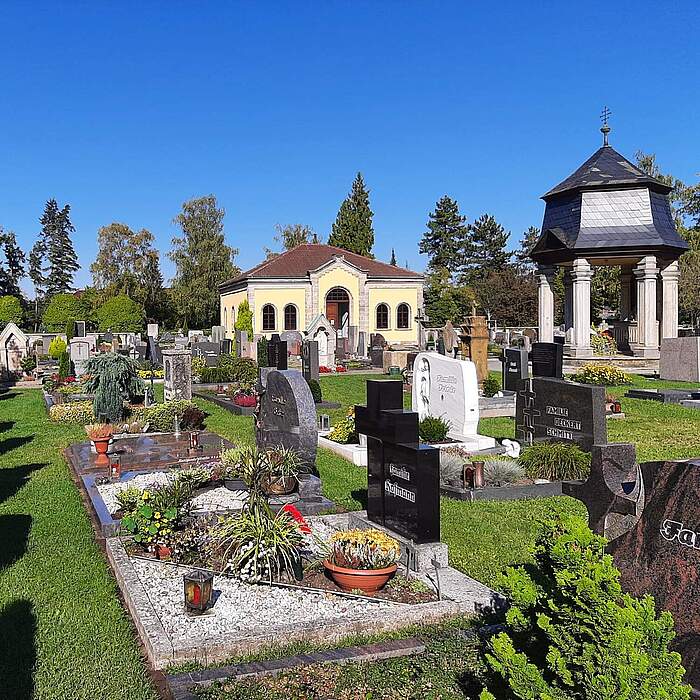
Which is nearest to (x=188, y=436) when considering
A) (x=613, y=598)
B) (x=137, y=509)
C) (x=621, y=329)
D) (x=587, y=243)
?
(x=137, y=509)

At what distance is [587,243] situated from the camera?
28.7m

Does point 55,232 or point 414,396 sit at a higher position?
point 55,232

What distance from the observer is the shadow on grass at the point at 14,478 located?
34.6 feet

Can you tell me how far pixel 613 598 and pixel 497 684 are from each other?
47.3 inches

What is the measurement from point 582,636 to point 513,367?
55.6ft

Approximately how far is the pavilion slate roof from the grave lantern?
121 feet

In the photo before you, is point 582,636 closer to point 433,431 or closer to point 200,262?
point 433,431

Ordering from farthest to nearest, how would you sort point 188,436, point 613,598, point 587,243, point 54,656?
point 587,243
point 188,436
point 54,656
point 613,598

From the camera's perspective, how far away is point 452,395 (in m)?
13.3

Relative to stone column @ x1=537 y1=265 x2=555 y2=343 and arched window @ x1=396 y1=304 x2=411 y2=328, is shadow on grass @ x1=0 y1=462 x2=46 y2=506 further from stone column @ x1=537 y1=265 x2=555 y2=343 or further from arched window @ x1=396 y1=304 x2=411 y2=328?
arched window @ x1=396 y1=304 x2=411 y2=328

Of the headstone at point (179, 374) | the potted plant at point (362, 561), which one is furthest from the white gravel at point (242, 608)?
the headstone at point (179, 374)

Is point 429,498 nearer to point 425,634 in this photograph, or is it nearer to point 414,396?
point 425,634

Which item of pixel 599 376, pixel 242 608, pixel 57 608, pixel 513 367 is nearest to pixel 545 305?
pixel 599 376

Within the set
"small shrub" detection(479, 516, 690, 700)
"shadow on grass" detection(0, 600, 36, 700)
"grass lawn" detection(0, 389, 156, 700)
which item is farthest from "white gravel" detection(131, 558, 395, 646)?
"small shrub" detection(479, 516, 690, 700)
